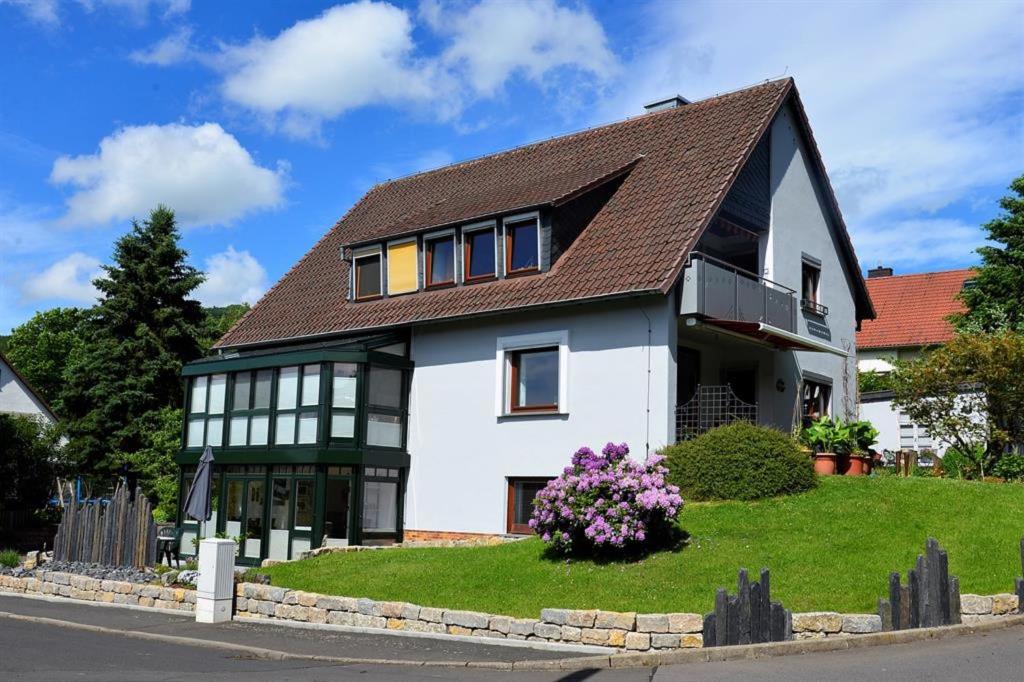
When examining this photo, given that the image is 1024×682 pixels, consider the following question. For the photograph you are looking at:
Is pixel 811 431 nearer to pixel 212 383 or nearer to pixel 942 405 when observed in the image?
pixel 942 405

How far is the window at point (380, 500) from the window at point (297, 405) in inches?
63.6

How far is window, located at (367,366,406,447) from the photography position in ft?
77.7

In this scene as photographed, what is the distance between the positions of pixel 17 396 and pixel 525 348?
4215 centimetres

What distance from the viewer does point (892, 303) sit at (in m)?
51.8

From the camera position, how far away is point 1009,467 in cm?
2394

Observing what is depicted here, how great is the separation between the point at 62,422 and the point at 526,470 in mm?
27057

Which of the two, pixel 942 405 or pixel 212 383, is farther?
pixel 212 383

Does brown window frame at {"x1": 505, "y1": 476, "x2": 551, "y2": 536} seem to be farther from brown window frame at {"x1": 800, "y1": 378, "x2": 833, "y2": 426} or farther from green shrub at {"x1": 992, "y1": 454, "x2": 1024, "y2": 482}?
green shrub at {"x1": 992, "y1": 454, "x2": 1024, "y2": 482}

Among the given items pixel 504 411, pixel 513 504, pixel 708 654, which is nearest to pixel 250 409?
pixel 504 411

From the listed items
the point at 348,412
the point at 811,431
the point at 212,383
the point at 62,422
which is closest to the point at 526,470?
the point at 348,412

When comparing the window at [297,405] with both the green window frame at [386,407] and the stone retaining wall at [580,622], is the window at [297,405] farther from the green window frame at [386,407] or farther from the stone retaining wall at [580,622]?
the stone retaining wall at [580,622]

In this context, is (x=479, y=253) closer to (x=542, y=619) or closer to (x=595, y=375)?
(x=595, y=375)

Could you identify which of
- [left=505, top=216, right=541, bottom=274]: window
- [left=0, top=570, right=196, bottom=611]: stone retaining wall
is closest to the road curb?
[left=0, top=570, right=196, bottom=611]: stone retaining wall

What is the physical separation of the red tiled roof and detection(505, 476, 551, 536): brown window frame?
103 feet
